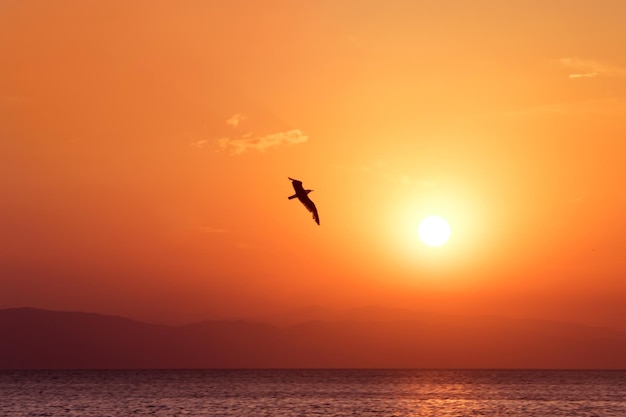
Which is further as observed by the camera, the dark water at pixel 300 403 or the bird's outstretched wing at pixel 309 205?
the dark water at pixel 300 403

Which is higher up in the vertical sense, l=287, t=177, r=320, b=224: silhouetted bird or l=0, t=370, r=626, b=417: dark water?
l=0, t=370, r=626, b=417: dark water

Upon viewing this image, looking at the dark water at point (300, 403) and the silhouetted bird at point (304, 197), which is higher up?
the dark water at point (300, 403)

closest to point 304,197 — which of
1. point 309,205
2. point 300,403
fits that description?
point 309,205

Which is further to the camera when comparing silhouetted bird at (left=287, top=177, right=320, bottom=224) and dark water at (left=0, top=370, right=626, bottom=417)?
dark water at (left=0, top=370, right=626, bottom=417)

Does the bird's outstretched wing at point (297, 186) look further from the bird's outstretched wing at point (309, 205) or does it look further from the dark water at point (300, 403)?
the dark water at point (300, 403)

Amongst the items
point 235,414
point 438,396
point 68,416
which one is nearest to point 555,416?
point 235,414

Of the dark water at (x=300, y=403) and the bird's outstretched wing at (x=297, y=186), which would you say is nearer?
the bird's outstretched wing at (x=297, y=186)

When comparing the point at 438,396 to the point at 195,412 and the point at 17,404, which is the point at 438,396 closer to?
the point at 195,412

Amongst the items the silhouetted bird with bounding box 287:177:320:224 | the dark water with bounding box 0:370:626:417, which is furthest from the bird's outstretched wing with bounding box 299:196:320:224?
the dark water with bounding box 0:370:626:417

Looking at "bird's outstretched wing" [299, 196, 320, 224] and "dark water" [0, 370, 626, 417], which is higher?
"dark water" [0, 370, 626, 417]

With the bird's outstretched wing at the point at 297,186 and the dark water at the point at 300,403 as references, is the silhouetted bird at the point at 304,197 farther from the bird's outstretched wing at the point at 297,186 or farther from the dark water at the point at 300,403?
the dark water at the point at 300,403

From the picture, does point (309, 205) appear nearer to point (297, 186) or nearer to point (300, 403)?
point (297, 186)

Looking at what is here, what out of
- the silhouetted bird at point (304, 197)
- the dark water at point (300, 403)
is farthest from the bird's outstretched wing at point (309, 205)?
the dark water at point (300, 403)

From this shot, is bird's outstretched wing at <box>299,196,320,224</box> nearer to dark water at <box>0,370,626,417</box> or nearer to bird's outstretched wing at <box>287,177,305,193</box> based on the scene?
bird's outstretched wing at <box>287,177,305,193</box>
